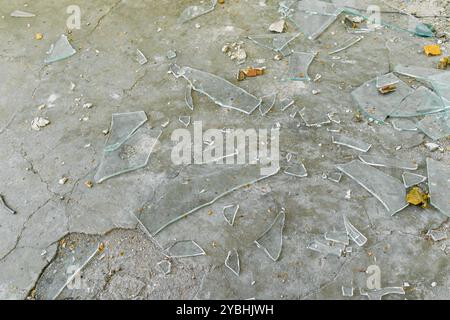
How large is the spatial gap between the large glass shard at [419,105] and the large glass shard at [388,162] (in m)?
0.41

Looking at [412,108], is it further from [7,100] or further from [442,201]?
[7,100]

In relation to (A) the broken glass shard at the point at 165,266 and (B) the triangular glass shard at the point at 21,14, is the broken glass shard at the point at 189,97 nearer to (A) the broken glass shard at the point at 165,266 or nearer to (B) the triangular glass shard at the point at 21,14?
(A) the broken glass shard at the point at 165,266

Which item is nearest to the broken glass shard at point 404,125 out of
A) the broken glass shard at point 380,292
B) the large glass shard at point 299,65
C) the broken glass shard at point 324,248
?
the large glass shard at point 299,65

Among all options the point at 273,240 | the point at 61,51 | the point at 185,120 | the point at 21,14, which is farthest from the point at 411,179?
the point at 21,14

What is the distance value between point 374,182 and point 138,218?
→ 56.7 inches

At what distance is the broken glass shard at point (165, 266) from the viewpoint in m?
2.35

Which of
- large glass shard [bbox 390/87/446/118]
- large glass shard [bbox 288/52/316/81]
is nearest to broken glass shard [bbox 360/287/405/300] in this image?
large glass shard [bbox 390/87/446/118]

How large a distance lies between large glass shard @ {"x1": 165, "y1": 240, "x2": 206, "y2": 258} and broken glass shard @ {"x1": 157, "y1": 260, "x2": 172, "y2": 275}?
0.05 meters

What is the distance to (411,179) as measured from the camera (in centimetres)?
263

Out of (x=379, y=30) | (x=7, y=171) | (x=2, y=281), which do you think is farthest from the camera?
(x=379, y=30)

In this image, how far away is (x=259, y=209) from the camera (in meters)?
2.56

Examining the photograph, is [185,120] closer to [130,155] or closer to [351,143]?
[130,155]

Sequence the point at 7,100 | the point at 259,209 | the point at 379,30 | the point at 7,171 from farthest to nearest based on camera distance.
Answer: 1. the point at 379,30
2. the point at 7,100
3. the point at 7,171
4. the point at 259,209
